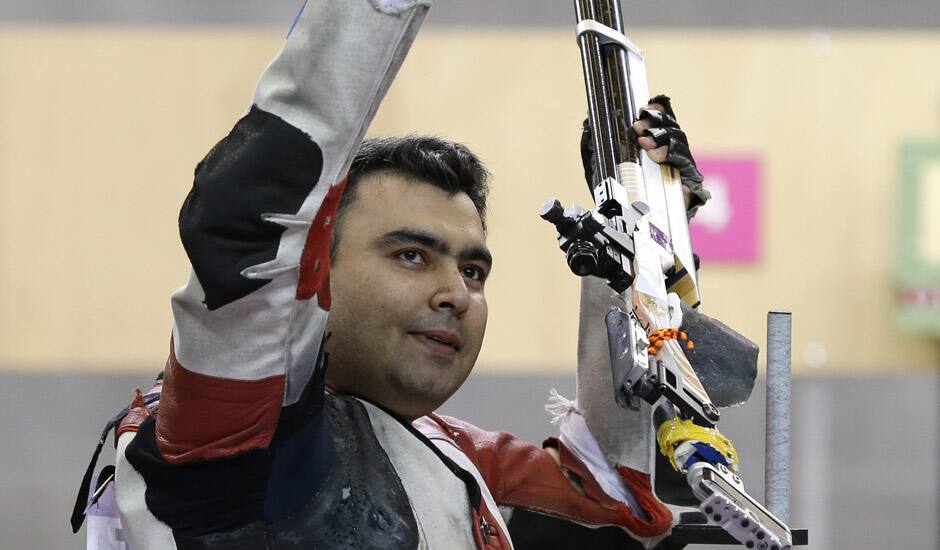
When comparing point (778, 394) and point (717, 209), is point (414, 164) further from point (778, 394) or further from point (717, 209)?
point (717, 209)

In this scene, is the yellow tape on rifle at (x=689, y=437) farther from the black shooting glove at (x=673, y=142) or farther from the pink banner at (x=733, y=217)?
the pink banner at (x=733, y=217)

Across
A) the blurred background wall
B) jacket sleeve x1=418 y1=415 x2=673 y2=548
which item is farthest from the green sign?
jacket sleeve x1=418 y1=415 x2=673 y2=548

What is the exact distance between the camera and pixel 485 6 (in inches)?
153

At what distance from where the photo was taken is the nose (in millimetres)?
1173

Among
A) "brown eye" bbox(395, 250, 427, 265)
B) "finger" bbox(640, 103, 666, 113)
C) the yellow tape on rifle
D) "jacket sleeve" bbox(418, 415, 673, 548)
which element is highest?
"finger" bbox(640, 103, 666, 113)

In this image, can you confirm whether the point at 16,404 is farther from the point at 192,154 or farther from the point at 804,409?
the point at 804,409

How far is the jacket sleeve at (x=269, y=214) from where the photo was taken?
0.89m

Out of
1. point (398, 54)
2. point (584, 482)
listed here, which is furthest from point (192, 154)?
point (398, 54)

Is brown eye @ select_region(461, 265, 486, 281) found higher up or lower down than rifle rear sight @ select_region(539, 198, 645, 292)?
lower down

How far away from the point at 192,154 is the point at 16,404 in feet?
2.94

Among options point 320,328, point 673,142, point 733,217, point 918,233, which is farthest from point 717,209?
point 320,328

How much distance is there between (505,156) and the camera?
3.75 meters

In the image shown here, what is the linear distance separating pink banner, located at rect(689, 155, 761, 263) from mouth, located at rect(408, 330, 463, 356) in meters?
2.72

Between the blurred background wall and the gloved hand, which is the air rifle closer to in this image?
the gloved hand
